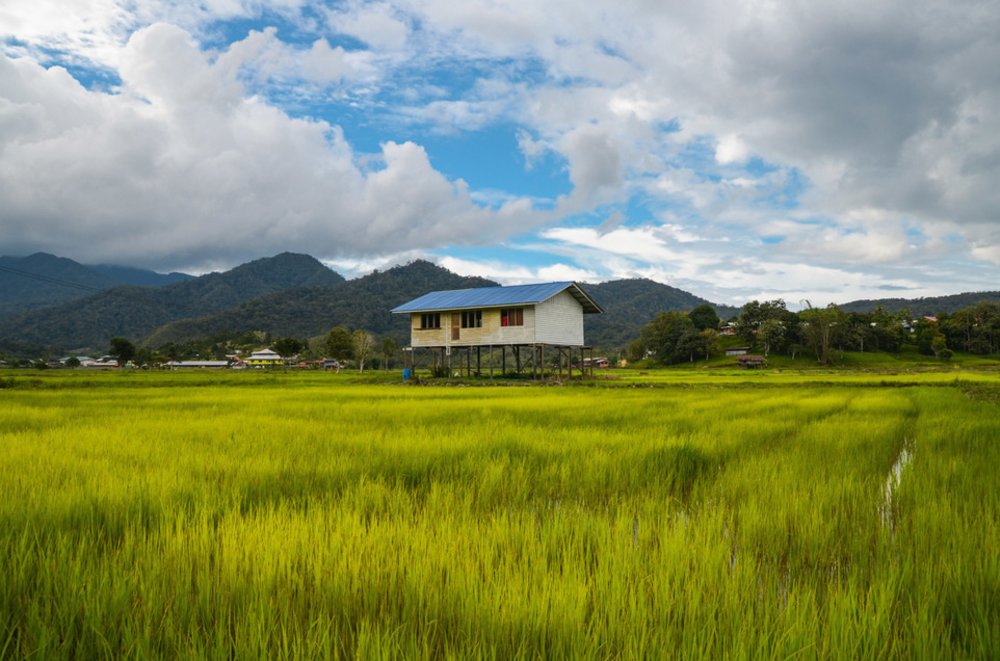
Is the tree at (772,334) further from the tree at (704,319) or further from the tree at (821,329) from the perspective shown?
the tree at (704,319)

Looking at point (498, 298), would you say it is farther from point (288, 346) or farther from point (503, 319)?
point (288, 346)

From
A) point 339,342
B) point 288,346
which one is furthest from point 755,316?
point 288,346

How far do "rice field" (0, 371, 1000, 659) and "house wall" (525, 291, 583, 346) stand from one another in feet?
82.1

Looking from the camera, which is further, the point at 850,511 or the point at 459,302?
the point at 459,302

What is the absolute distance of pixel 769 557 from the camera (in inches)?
111

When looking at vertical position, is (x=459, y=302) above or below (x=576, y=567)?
above

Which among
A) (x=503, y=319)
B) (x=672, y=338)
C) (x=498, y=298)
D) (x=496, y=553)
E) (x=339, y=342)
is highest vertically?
(x=498, y=298)

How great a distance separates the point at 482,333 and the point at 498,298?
2.26 meters

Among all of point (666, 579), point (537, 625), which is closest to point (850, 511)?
point (666, 579)

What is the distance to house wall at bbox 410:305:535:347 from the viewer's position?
3070 cm

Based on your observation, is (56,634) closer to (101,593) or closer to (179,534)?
(101,593)

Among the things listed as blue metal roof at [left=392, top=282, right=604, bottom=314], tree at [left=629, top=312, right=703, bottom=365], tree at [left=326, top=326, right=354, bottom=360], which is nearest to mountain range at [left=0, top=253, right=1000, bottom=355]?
tree at [left=629, top=312, right=703, bottom=365]

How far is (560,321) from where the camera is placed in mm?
32844

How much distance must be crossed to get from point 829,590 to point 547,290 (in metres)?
29.8
